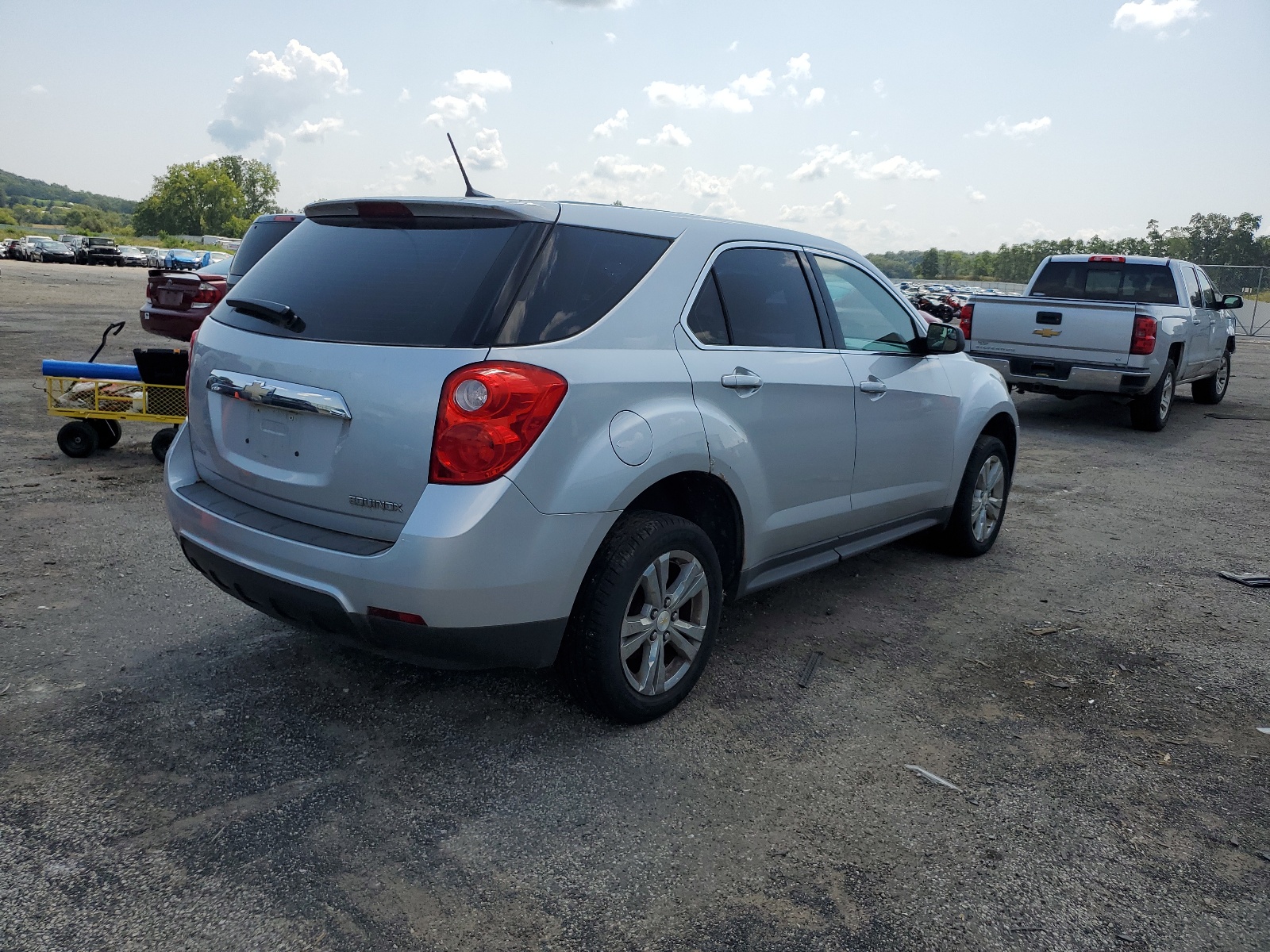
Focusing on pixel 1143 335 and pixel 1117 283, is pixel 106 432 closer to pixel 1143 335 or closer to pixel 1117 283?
pixel 1143 335

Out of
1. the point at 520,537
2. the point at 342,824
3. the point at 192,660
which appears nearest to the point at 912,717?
the point at 520,537

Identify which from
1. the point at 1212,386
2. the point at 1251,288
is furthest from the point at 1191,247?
the point at 1212,386

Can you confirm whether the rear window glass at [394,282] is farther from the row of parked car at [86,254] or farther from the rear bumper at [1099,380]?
the row of parked car at [86,254]

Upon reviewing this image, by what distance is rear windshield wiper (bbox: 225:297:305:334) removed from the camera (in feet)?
10.8

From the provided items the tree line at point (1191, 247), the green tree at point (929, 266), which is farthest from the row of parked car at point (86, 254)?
the green tree at point (929, 266)

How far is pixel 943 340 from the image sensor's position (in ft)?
16.1

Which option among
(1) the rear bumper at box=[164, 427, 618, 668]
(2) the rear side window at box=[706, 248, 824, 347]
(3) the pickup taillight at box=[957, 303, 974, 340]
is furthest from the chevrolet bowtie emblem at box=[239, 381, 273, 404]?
(3) the pickup taillight at box=[957, 303, 974, 340]

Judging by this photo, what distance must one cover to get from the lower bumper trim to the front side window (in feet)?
7.02

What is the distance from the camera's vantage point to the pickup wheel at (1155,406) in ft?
36.0

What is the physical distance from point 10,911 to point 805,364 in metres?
3.15

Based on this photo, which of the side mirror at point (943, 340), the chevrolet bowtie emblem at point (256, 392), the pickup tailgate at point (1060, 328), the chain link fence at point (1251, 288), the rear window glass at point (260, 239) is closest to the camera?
the chevrolet bowtie emblem at point (256, 392)

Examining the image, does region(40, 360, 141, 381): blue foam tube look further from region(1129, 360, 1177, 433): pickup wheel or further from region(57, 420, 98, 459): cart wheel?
region(1129, 360, 1177, 433): pickup wheel

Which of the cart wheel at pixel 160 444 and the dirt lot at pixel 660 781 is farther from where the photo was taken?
the cart wheel at pixel 160 444

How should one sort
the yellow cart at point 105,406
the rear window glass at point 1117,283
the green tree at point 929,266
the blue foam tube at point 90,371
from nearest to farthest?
1. the yellow cart at point 105,406
2. the blue foam tube at point 90,371
3. the rear window glass at point 1117,283
4. the green tree at point 929,266
